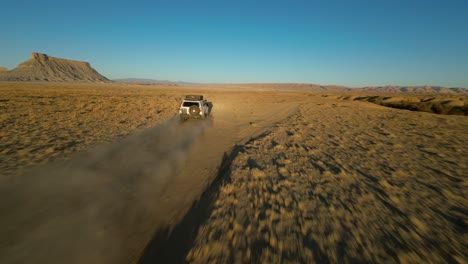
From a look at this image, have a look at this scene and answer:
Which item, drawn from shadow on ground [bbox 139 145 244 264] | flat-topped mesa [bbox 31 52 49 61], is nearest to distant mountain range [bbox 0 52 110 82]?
flat-topped mesa [bbox 31 52 49 61]

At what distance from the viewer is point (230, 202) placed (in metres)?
4.44

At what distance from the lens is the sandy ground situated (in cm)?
309

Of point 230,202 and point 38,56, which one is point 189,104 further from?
point 38,56

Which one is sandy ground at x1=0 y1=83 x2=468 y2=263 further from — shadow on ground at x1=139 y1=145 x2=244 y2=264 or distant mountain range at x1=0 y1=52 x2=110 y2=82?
distant mountain range at x1=0 y1=52 x2=110 y2=82

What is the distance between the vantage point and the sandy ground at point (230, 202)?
309 centimetres

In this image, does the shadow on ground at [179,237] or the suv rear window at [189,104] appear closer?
the shadow on ground at [179,237]

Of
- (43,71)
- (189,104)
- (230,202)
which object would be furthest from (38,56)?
(230,202)

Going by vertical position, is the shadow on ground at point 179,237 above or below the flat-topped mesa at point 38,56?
below

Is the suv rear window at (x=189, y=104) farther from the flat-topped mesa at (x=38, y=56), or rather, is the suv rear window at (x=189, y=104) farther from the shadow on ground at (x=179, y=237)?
the flat-topped mesa at (x=38, y=56)

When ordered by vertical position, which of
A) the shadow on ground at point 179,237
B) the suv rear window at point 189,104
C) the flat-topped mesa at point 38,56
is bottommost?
the shadow on ground at point 179,237

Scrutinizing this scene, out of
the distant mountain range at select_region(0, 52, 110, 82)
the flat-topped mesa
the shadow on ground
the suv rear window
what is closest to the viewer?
the shadow on ground

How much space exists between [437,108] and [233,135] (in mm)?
26290

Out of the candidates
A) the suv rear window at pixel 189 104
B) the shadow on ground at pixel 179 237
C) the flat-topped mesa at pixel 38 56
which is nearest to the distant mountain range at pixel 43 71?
the flat-topped mesa at pixel 38 56

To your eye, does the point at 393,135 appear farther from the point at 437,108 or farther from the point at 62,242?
the point at 437,108
